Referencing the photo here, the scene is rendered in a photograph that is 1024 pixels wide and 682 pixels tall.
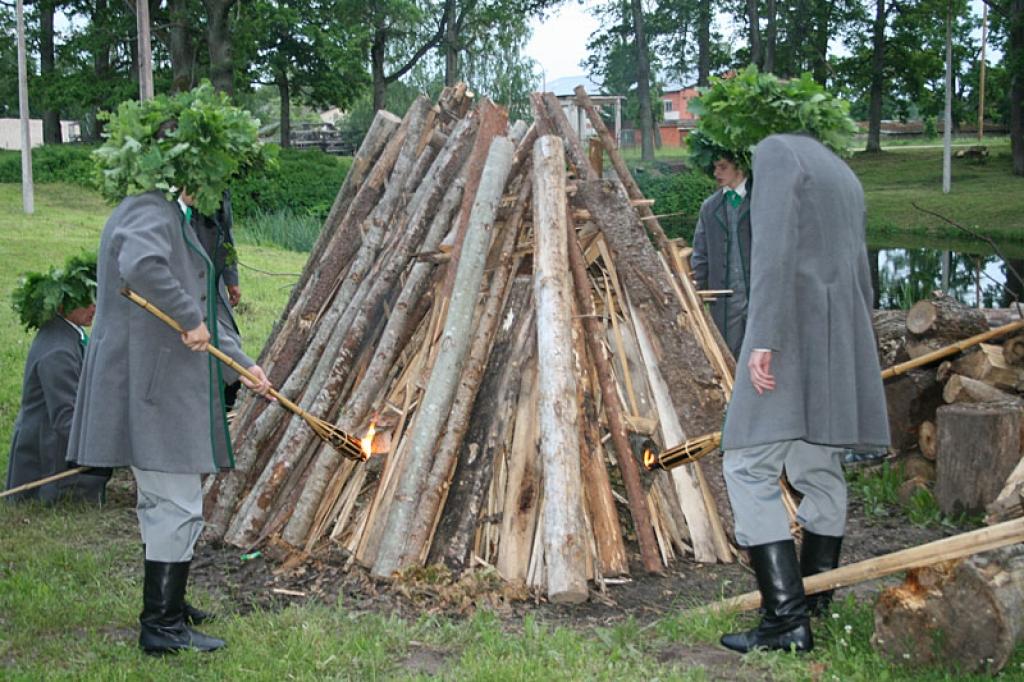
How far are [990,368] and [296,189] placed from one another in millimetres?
23260

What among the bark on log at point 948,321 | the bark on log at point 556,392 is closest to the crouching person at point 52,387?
the bark on log at point 556,392

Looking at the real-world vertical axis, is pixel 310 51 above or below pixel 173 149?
above

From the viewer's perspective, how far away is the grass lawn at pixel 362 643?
396 cm

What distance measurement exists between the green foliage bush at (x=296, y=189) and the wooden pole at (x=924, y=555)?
70.1ft

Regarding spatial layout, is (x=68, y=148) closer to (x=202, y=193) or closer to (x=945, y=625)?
(x=202, y=193)

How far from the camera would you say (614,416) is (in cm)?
537

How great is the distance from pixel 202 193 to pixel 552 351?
65.6 inches

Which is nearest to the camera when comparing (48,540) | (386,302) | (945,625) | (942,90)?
(945,625)

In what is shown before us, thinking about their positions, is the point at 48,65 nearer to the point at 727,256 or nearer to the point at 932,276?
the point at 932,276

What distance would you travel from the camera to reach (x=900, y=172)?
3731cm

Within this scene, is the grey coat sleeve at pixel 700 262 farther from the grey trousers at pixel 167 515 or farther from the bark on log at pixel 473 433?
the grey trousers at pixel 167 515

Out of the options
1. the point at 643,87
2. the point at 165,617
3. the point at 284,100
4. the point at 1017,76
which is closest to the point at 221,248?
the point at 165,617

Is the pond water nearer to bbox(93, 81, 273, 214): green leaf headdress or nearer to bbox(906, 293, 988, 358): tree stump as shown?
bbox(906, 293, 988, 358): tree stump

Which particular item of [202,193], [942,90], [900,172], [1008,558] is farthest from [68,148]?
[942,90]
